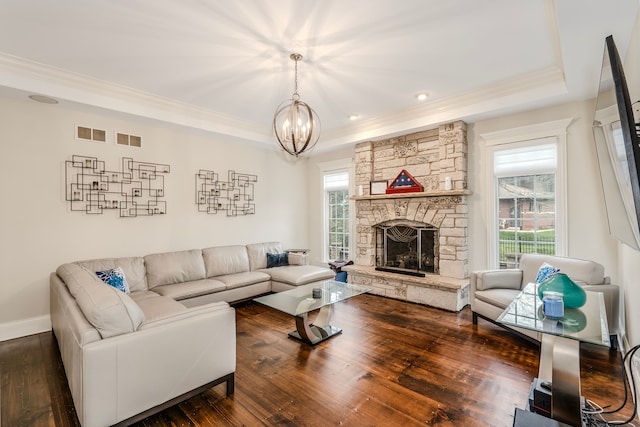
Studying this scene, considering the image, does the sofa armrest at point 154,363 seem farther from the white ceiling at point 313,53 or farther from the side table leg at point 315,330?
the white ceiling at point 313,53

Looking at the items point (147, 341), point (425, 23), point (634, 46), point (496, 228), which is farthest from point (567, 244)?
point (147, 341)

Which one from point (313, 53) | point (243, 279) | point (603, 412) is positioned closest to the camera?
point (603, 412)

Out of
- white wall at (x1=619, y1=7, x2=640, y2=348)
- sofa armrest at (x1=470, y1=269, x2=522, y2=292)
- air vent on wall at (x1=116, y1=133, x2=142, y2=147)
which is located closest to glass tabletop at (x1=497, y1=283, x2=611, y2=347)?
white wall at (x1=619, y1=7, x2=640, y2=348)

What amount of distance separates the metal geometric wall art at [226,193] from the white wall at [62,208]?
12 cm

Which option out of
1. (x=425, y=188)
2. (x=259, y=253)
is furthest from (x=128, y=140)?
(x=425, y=188)

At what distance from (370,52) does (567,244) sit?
3226 millimetres

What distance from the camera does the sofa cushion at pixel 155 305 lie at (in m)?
2.78

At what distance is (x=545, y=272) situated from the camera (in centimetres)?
312

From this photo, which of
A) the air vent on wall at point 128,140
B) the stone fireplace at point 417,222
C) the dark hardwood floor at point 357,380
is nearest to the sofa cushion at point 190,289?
the dark hardwood floor at point 357,380

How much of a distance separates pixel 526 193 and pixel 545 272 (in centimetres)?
125

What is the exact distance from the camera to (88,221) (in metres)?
3.78

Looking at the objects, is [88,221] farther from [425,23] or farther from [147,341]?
[425,23]

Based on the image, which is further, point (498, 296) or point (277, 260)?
point (277, 260)

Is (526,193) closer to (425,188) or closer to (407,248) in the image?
(425,188)
